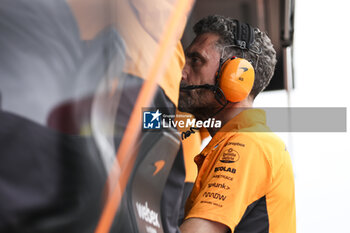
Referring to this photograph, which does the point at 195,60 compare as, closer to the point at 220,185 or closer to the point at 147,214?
the point at 220,185

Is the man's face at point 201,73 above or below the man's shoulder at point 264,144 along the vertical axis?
above

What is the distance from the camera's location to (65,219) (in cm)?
34

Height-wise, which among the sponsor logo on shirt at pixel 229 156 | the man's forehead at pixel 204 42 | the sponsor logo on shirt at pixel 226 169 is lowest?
the sponsor logo on shirt at pixel 226 169

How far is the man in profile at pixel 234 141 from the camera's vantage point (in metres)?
1.00

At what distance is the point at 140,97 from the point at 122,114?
39 millimetres

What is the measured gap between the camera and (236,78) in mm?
1104

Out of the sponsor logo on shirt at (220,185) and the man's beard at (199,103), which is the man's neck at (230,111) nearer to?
the man's beard at (199,103)

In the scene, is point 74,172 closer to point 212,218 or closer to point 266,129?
point 212,218

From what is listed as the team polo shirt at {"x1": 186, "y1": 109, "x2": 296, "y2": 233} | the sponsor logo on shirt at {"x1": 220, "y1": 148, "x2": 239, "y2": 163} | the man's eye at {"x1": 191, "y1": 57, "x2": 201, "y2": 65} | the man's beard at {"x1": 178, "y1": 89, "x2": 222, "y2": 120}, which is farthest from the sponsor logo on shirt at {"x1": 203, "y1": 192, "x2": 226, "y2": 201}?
the man's eye at {"x1": 191, "y1": 57, "x2": 201, "y2": 65}

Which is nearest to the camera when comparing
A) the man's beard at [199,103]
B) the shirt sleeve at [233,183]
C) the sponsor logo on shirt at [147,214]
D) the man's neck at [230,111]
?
the sponsor logo on shirt at [147,214]

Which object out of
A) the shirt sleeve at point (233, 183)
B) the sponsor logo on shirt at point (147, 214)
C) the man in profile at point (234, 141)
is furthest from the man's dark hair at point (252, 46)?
the sponsor logo on shirt at point (147, 214)

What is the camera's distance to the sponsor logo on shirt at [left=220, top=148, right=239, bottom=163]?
1035mm

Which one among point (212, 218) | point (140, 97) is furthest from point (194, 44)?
point (140, 97)

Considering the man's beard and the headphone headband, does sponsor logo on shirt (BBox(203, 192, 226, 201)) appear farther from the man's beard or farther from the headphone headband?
the headphone headband
